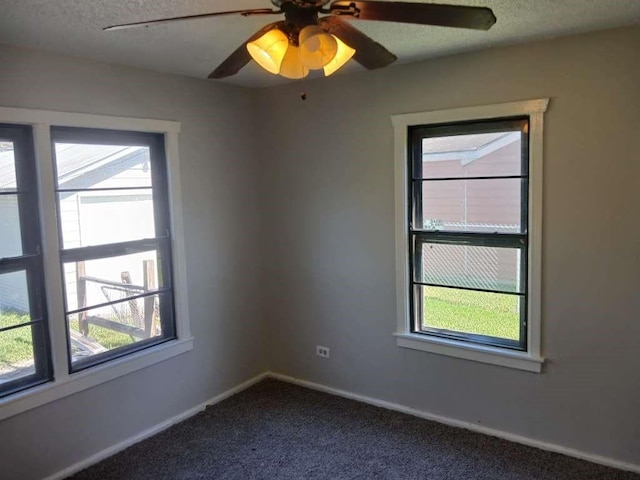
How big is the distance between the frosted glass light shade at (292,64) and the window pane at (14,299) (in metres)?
1.93

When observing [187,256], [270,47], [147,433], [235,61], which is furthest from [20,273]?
[270,47]

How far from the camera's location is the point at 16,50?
2578 millimetres

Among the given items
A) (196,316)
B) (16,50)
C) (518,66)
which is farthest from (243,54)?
(196,316)

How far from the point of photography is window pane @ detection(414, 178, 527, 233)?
3.00 metres

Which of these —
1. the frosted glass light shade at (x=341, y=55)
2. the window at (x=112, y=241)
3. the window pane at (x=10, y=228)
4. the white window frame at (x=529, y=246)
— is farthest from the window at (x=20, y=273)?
the white window frame at (x=529, y=246)

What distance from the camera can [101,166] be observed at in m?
3.06

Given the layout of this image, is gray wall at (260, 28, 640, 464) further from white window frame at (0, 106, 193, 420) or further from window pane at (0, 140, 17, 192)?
window pane at (0, 140, 17, 192)

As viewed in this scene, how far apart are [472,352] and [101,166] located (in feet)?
8.54

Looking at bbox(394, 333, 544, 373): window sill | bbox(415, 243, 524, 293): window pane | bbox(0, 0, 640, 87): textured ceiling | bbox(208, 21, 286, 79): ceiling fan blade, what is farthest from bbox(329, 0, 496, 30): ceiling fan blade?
bbox(394, 333, 544, 373): window sill

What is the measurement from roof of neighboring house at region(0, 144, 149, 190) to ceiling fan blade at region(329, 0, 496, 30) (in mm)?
2006

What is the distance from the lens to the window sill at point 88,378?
2617mm

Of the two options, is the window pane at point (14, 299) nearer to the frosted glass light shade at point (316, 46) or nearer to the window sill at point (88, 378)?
the window sill at point (88, 378)

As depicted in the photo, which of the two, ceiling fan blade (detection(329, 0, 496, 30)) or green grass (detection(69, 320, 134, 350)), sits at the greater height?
ceiling fan blade (detection(329, 0, 496, 30))

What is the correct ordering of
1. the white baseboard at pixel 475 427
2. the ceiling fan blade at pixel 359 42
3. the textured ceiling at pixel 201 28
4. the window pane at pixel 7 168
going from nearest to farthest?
the ceiling fan blade at pixel 359 42 → the textured ceiling at pixel 201 28 → the window pane at pixel 7 168 → the white baseboard at pixel 475 427
